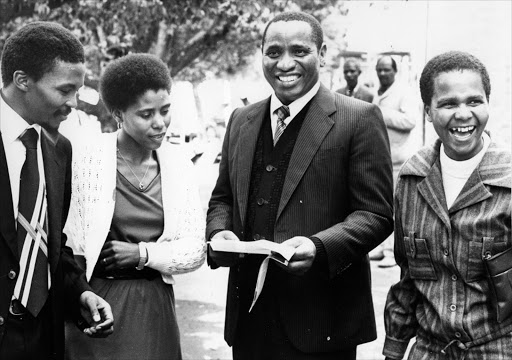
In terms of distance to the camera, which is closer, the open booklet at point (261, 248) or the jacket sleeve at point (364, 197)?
the open booklet at point (261, 248)

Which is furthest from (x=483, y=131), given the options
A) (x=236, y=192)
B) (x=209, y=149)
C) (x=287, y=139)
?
(x=209, y=149)

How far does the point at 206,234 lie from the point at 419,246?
1004 millimetres

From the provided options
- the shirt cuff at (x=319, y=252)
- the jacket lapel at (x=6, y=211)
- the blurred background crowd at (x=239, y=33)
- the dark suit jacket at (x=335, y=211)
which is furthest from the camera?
the blurred background crowd at (x=239, y=33)

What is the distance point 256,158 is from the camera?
3529 mm

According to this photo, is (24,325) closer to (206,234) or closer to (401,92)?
(206,234)

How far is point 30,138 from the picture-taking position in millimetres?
3008

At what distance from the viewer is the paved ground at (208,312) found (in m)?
6.12

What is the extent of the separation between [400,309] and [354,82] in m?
6.29

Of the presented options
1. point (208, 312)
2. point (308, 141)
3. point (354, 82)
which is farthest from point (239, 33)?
point (308, 141)

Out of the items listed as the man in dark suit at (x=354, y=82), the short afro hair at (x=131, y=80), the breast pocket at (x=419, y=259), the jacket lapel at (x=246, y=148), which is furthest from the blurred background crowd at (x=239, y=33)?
the breast pocket at (x=419, y=259)

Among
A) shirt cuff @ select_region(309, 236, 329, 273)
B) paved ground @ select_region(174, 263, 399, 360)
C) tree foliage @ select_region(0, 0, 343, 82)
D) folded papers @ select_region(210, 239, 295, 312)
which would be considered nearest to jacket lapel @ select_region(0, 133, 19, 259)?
folded papers @ select_region(210, 239, 295, 312)

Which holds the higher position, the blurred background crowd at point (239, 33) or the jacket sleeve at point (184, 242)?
the blurred background crowd at point (239, 33)

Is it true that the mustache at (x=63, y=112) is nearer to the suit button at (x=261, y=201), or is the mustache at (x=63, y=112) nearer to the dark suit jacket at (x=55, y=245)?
the dark suit jacket at (x=55, y=245)

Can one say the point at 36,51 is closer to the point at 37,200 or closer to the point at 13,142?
the point at 13,142
